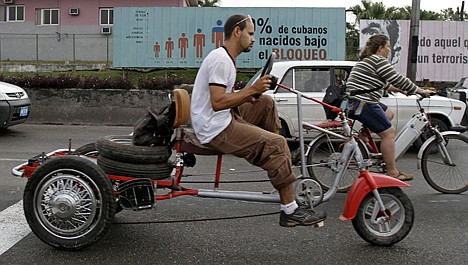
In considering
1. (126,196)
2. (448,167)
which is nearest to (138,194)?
(126,196)

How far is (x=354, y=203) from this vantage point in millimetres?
4566

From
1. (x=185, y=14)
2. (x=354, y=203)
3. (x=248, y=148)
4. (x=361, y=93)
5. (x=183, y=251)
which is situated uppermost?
(x=185, y=14)

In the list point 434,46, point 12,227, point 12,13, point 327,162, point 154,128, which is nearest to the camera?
point 154,128

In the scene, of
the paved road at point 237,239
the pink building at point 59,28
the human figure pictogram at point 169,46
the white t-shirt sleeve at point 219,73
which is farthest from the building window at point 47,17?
the white t-shirt sleeve at point 219,73

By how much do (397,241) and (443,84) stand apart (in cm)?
1444

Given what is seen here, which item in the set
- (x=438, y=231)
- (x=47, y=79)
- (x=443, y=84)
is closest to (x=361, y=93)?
(x=438, y=231)

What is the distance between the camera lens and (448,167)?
21.7 feet

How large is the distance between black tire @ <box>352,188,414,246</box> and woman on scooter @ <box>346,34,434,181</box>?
166 centimetres

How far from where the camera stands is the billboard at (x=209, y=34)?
16.4 metres

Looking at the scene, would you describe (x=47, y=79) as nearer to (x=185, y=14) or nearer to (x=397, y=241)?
(x=185, y=14)

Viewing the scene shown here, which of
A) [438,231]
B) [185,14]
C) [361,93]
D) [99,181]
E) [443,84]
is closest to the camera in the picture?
[99,181]

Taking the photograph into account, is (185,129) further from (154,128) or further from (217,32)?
(217,32)

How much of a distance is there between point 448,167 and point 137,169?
152 inches

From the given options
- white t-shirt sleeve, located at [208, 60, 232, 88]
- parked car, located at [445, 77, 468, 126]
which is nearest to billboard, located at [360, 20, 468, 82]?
→ parked car, located at [445, 77, 468, 126]
